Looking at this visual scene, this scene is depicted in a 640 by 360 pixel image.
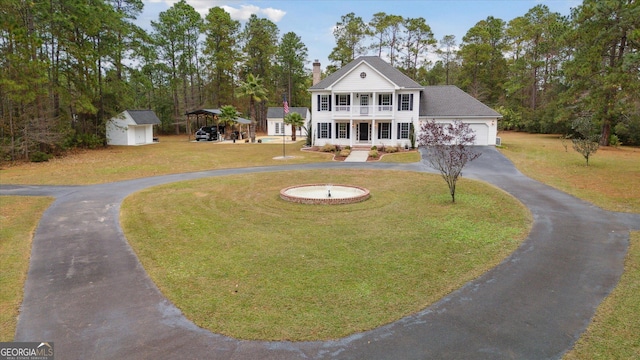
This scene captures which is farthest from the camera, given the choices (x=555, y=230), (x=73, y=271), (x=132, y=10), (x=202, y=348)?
(x=132, y=10)

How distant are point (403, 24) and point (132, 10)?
3805 centimetres

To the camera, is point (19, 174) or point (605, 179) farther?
point (19, 174)

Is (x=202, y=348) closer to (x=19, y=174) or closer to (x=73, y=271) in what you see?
(x=73, y=271)

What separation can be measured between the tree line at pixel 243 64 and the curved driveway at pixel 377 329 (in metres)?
12.3

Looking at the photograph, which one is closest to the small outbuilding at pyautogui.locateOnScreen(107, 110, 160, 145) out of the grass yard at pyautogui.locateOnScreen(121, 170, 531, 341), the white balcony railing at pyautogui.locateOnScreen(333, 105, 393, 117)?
the white balcony railing at pyautogui.locateOnScreen(333, 105, 393, 117)

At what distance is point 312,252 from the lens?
32.1 ft

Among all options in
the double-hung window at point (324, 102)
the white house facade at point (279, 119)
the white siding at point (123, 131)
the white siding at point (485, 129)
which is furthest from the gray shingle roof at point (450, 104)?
the white siding at point (123, 131)

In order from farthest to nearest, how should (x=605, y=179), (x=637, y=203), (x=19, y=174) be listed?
(x=19, y=174), (x=605, y=179), (x=637, y=203)

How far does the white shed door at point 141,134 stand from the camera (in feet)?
140

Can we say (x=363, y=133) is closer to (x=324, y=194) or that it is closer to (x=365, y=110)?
(x=365, y=110)

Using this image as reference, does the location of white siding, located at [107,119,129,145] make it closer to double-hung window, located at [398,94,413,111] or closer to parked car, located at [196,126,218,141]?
parked car, located at [196,126,218,141]

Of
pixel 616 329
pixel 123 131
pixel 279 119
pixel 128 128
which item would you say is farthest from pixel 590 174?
pixel 279 119

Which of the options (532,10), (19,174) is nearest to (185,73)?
(19,174)

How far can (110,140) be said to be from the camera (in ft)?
137
